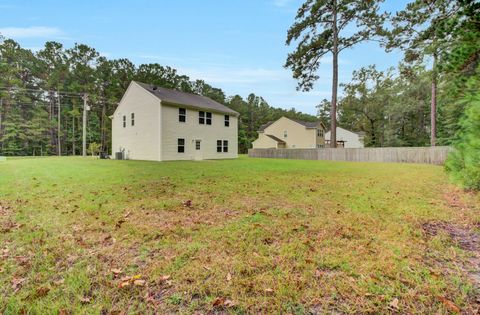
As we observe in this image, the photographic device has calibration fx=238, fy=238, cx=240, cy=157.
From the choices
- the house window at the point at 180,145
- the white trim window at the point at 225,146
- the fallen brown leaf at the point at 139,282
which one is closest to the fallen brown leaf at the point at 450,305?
the fallen brown leaf at the point at 139,282

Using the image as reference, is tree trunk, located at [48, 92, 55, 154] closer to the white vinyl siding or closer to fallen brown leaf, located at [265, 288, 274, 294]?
the white vinyl siding

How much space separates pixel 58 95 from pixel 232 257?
43336mm

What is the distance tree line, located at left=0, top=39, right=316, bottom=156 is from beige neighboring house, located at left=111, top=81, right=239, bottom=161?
52.3ft

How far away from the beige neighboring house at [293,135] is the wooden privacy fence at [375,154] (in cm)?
1149

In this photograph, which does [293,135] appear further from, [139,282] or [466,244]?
[139,282]

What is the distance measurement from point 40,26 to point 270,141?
27993mm

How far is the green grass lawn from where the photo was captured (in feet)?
5.90

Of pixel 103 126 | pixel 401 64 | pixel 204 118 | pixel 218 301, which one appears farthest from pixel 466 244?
pixel 103 126

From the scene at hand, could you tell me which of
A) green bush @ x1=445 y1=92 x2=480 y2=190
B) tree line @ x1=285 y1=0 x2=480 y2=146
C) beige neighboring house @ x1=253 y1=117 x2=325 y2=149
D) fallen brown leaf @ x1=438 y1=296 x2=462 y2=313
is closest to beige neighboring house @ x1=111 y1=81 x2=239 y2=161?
tree line @ x1=285 y1=0 x2=480 y2=146

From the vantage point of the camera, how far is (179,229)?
3.29 meters

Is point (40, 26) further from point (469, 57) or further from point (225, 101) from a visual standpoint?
point (225, 101)

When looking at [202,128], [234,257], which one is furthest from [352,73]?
[234,257]

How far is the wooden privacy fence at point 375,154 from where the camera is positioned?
15953 mm

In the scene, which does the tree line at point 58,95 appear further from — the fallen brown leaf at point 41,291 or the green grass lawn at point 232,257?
the fallen brown leaf at point 41,291
